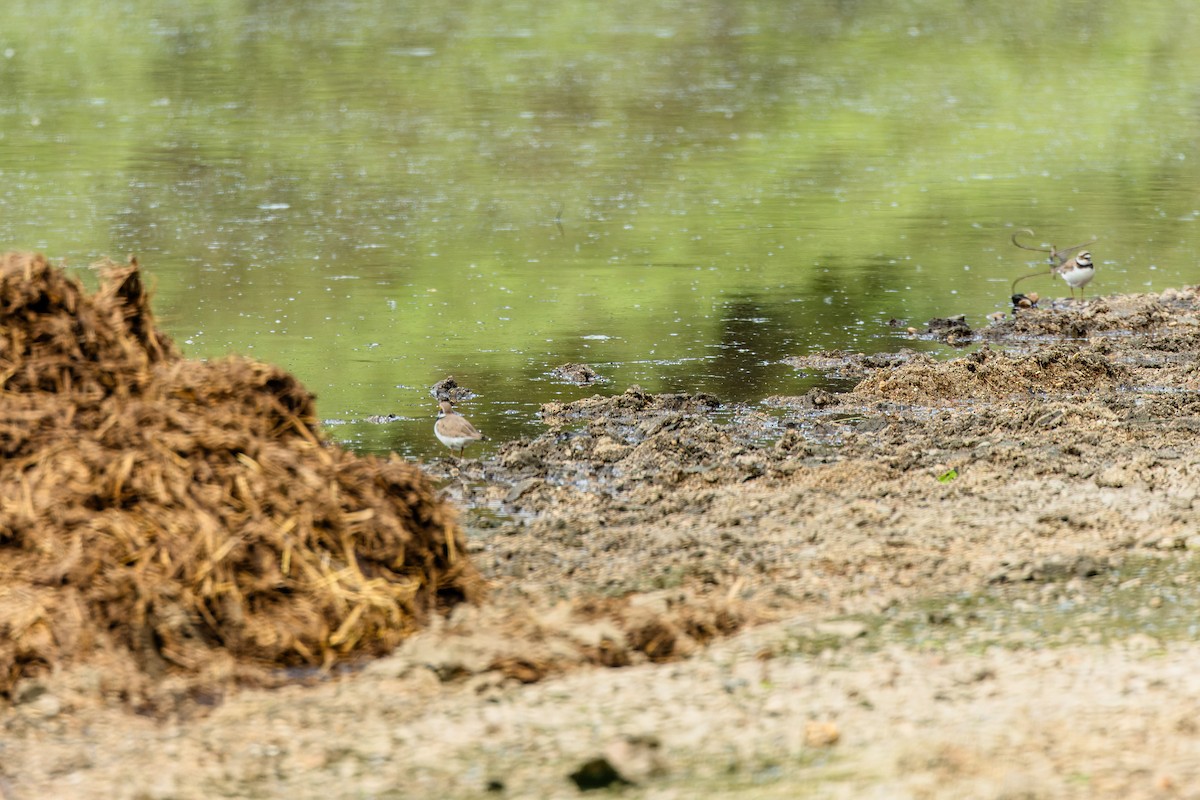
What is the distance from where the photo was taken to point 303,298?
59.5 ft

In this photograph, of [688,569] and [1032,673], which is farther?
[688,569]

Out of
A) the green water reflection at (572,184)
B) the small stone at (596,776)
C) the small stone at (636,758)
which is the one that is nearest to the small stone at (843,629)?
the small stone at (636,758)

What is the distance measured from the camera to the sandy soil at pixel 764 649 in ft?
20.3

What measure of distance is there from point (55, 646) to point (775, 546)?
153 inches

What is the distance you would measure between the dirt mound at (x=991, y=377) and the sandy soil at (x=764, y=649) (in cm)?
139

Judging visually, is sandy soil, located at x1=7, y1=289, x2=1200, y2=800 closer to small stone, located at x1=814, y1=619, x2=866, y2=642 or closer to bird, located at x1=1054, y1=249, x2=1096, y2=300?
small stone, located at x1=814, y1=619, x2=866, y2=642

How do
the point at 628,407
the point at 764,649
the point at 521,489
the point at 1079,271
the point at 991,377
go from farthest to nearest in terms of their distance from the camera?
the point at 1079,271
the point at 991,377
the point at 628,407
the point at 521,489
the point at 764,649

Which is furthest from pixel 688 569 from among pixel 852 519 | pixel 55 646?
pixel 55 646

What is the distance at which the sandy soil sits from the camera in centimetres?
620

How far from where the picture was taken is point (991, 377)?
13.6 metres

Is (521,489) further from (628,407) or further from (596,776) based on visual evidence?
(596,776)

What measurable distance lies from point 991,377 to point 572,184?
46.5 feet

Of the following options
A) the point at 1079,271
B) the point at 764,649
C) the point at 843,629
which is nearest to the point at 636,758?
the point at 764,649

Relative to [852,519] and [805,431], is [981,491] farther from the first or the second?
[805,431]
